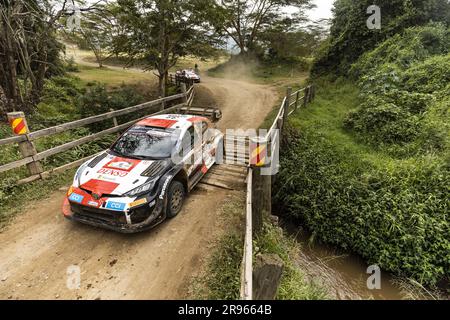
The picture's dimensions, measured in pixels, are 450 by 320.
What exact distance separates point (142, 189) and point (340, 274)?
442cm

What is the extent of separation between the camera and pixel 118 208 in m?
3.53

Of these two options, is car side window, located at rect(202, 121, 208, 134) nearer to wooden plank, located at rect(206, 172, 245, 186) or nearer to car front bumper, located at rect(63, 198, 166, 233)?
wooden plank, located at rect(206, 172, 245, 186)

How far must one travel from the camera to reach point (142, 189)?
3.75 meters

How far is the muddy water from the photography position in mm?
4531

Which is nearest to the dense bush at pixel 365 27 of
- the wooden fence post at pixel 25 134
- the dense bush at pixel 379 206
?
the dense bush at pixel 379 206

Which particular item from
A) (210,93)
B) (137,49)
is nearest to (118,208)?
(137,49)

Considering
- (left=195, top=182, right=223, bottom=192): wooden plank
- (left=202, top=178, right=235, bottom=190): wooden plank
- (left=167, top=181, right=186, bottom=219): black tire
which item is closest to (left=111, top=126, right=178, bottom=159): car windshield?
(left=167, top=181, right=186, bottom=219): black tire

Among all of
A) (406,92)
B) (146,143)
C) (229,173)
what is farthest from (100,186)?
(406,92)

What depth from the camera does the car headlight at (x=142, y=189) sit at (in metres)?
3.64

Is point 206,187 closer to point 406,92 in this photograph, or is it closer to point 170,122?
point 170,122

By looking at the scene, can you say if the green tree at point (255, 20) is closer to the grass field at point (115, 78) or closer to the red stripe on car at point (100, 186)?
the grass field at point (115, 78)

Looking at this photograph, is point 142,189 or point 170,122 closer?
point 142,189

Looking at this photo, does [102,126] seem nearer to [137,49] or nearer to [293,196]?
[137,49]

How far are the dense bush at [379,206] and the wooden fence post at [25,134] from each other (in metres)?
5.87
